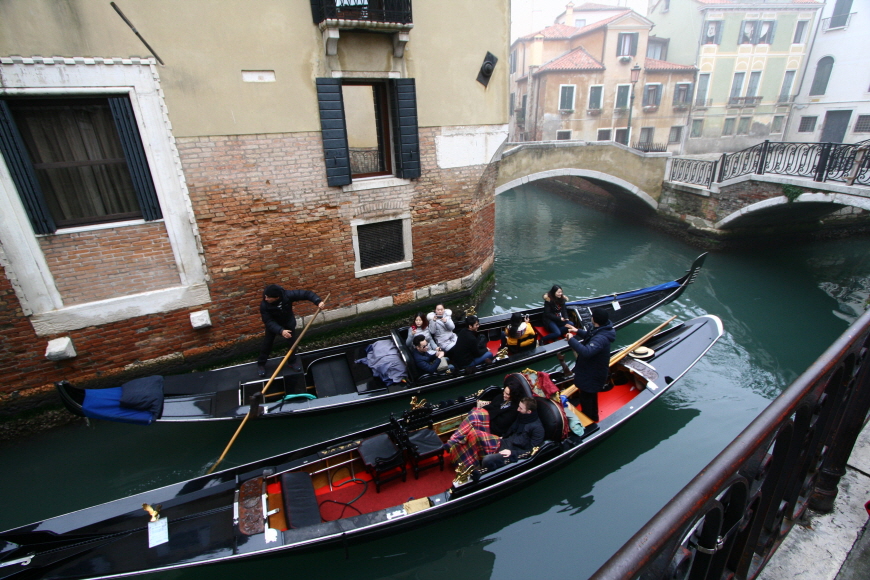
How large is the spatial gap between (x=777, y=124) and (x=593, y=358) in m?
20.9

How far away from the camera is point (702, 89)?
17594 mm

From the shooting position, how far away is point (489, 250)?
7.64 metres

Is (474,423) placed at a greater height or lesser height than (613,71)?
lesser

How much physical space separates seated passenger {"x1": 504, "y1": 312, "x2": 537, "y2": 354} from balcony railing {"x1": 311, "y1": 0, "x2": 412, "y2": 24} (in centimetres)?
359

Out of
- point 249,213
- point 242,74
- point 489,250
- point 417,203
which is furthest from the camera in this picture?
point 489,250

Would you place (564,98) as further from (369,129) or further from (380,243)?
(380,243)

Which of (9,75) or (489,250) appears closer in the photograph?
(9,75)

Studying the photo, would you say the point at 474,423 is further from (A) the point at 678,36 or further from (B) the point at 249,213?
(A) the point at 678,36

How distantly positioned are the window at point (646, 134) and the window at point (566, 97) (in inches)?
128

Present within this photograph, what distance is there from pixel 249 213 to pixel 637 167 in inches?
383

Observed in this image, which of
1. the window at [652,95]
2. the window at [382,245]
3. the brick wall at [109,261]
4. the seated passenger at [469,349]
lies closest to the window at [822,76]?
the window at [652,95]

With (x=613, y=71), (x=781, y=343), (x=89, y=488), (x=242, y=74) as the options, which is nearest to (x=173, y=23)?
(x=242, y=74)

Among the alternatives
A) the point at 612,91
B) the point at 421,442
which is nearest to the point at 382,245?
the point at 421,442

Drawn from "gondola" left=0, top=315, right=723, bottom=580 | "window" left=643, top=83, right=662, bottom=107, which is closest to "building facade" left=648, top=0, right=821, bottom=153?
"window" left=643, top=83, right=662, bottom=107
